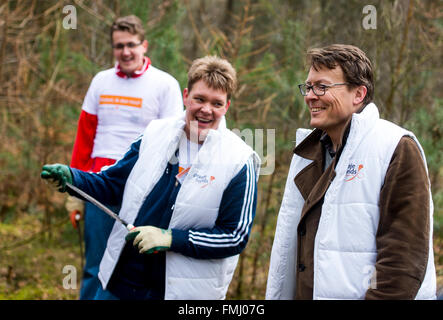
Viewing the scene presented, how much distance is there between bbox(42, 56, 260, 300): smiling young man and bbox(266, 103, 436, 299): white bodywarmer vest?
70 centimetres

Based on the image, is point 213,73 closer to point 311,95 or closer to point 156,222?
point 311,95

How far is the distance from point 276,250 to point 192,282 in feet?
1.91

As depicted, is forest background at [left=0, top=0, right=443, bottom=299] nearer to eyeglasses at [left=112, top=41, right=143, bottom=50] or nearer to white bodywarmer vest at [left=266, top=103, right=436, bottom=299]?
eyeglasses at [left=112, top=41, right=143, bottom=50]

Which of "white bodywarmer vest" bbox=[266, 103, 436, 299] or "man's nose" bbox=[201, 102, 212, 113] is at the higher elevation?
"man's nose" bbox=[201, 102, 212, 113]

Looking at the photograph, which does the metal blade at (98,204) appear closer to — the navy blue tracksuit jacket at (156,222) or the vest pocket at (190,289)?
the navy blue tracksuit jacket at (156,222)

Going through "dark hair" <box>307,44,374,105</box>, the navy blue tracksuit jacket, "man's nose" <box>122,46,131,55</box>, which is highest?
"man's nose" <box>122,46,131,55</box>

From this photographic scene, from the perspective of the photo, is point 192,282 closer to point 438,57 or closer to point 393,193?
point 393,193

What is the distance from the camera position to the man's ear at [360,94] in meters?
2.29

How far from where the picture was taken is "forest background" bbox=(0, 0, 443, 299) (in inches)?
188

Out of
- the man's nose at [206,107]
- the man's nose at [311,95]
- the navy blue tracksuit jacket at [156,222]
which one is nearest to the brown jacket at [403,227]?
the man's nose at [311,95]

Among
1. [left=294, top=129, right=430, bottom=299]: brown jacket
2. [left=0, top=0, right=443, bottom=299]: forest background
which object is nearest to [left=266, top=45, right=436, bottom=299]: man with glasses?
[left=294, top=129, right=430, bottom=299]: brown jacket

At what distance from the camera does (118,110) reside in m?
4.16

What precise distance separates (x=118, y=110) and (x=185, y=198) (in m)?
1.70

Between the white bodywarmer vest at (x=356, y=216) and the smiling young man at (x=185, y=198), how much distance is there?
0.70 m
